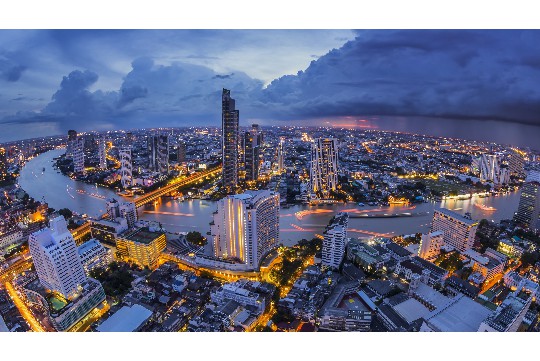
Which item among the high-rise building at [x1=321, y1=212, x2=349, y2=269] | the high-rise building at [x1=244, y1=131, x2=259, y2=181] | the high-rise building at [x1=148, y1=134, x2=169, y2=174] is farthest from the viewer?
the high-rise building at [x1=148, y1=134, x2=169, y2=174]

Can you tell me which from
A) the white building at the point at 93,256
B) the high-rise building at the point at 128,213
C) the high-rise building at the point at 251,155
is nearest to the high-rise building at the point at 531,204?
the high-rise building at the point at 251,155

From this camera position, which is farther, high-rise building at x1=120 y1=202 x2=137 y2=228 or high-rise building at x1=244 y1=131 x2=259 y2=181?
high-rise building at x1=244 y1=131 x2=259 y2=181

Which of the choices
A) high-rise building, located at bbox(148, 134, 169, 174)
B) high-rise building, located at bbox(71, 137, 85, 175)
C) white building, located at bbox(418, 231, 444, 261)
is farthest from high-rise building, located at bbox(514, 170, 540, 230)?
high-rise building, located at bbox(71, 137, 85, 175)

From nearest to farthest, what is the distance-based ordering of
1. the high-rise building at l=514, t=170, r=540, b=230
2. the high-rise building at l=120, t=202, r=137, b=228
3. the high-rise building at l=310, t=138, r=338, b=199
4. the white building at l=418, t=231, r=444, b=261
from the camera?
the white building at l=418, t=231, r=444, b=261, the high-rise building at l=120, t=202, r=137, b=228, the high-rise building at l=514, t=170, r=540, b=230, the high-rise building at l=310, t=138, r=338, b=199

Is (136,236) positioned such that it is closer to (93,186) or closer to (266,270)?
(266,270)

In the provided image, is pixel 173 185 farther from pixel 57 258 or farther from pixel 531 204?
pixel 531 204

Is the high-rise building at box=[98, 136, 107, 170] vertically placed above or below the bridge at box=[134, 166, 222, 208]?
above

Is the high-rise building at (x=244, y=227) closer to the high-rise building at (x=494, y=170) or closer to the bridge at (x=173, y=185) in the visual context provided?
the bridge at (x=173, y=185)

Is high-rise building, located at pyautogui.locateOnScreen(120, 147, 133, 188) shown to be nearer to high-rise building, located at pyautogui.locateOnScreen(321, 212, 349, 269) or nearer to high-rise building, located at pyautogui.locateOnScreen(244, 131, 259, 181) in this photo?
high-rise building, located at pyautogui.locateOnScreen(244, 131, 259, 181)
